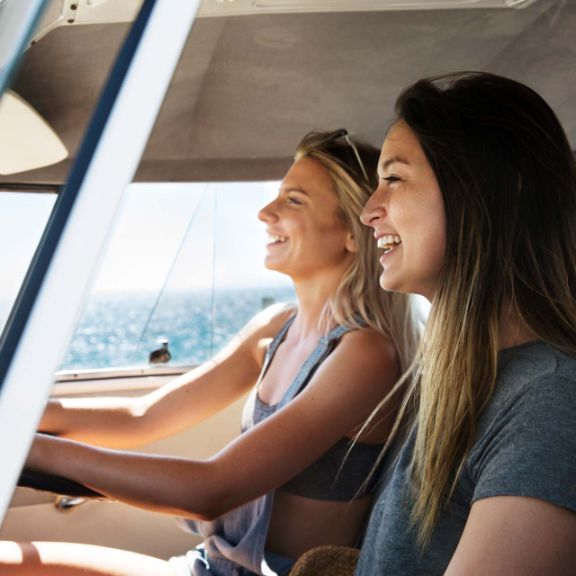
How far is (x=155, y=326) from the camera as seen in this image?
248 cm

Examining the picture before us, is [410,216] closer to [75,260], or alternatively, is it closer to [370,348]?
[370,348]

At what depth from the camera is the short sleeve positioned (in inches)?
37.4

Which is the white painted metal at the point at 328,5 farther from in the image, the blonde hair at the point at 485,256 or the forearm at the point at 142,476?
the forearm at the point at 142,476

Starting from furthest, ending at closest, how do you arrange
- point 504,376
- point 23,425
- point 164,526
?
point 164,526, point 504,376, point 23,425

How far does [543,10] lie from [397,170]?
63 cm

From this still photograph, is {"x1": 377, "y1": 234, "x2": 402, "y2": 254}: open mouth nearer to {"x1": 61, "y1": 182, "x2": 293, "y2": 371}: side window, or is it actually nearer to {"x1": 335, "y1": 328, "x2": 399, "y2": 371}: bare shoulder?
{"x1": 335, "y1": 328, "x2": 399, "y2": 371}: bare shoulder

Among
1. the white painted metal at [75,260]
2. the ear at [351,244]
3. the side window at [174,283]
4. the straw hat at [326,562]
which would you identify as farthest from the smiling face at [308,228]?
the white painted metal at [75,260]

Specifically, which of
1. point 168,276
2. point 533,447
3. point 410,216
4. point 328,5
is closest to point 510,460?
point 533,447

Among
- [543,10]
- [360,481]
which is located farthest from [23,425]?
[543,10]

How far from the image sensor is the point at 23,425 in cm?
58

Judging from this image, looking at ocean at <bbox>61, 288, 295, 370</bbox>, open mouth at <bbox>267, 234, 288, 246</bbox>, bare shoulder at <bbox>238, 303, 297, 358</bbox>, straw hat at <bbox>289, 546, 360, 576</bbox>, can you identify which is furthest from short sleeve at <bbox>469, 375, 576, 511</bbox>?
Result: ocean at <bbox>61, 288, 295, 370</bbox>

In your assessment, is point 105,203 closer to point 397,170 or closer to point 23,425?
point 23,425

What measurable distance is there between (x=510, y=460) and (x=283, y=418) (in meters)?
0.66

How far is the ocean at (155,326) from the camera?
8.00ft
